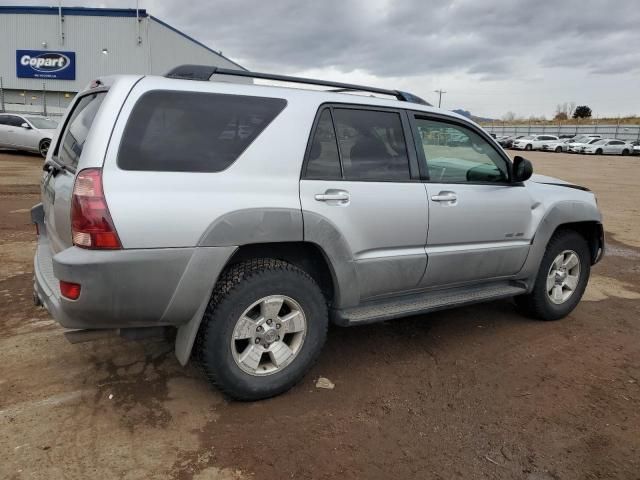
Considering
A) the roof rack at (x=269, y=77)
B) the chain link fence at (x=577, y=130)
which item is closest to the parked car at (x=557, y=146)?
the chain link fence at (x=577, y=130)

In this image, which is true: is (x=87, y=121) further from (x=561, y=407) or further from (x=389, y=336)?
(x=561, y=407)

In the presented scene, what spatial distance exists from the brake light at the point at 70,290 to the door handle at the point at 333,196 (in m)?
1.38

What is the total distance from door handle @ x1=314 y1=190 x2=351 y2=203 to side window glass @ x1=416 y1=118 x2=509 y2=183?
80cm

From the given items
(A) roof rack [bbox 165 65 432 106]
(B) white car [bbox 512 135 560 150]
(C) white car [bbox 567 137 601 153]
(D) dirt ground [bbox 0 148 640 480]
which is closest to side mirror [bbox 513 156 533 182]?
(A) roof rack [bbox 165 65 432 106]

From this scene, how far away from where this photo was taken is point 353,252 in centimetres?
324

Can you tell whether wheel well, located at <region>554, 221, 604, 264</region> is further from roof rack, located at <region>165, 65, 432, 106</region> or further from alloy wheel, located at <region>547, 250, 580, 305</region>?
roof rack, located at <region>165, 65, 432, 106</region>

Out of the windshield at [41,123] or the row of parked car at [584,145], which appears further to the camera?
the row of parked car at [584,145]

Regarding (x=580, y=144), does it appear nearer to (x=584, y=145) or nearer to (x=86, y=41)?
(x=584, y=145)

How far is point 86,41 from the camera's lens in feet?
123

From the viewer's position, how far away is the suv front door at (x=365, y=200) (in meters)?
3.13

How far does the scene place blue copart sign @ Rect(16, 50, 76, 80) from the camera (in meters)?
37.5

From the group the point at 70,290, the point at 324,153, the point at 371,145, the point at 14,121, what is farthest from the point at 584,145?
the point at 70,290

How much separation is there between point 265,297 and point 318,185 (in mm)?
740

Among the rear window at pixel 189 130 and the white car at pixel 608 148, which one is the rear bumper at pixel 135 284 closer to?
the rear window at pixel 189 130
